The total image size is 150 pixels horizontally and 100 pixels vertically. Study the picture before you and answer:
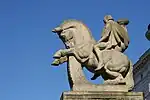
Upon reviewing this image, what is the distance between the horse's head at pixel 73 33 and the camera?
1473 cm

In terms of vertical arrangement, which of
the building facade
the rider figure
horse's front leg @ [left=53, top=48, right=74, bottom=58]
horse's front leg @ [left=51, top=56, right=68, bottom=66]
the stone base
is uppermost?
the building facade

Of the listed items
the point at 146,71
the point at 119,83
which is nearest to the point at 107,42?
the point at 119,83

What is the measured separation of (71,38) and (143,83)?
49577mm

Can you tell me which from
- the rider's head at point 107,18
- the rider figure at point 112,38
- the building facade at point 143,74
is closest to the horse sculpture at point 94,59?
the rider figure at point 112,38

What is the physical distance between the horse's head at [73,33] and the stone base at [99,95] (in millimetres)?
1831

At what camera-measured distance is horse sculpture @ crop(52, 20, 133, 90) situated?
1440 cm

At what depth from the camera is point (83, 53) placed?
14438mm

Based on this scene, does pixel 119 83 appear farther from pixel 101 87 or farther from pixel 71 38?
pixel 71 38

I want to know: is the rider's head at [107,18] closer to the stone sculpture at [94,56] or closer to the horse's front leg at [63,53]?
the stone sculpture at [94,56]

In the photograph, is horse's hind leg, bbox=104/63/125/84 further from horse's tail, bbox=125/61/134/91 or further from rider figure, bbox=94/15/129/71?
rider figure, bbox=94/15/129/71

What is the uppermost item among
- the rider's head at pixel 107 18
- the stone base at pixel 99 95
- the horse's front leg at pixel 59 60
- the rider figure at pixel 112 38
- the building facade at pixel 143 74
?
the building facade at pixel 143 74

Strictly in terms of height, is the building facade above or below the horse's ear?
above

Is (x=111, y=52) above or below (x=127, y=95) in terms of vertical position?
above

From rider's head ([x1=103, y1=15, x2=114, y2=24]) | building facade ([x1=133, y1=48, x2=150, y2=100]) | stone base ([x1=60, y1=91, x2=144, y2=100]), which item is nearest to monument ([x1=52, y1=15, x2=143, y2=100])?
stone base ([x1=60, y1=91, x2=144, y2=100])
